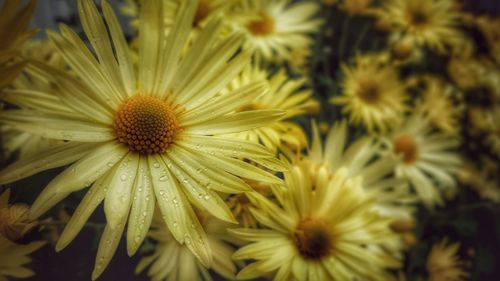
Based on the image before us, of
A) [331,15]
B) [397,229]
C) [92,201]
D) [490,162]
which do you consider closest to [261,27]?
[331,15]

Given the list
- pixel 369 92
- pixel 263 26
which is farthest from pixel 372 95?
pixel 263 26

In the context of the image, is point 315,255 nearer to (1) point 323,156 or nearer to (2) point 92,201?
(1) point 323,156

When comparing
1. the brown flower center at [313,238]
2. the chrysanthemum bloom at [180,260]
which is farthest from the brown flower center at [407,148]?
the chrysanthemum bloom at [180,260]

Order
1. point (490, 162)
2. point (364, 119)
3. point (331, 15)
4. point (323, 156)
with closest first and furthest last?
point (323, 156)
point (364, 119)
point (331, 15)
point (490, 162)

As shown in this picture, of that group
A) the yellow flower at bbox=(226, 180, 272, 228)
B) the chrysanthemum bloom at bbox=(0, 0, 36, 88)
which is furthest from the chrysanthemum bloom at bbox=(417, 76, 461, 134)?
the chrysanthemum bloom at bbox=(0, 0, 36, 88)

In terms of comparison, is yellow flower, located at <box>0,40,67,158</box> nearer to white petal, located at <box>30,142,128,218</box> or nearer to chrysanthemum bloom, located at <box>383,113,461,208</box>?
white petal, located at <box>30,142,128,218</box>

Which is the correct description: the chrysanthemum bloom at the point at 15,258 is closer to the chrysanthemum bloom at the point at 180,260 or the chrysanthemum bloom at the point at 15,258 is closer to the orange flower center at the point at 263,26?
the chrysanthemum bloom at the point at 180,260

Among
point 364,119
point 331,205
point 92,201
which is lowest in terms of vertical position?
point 92,201

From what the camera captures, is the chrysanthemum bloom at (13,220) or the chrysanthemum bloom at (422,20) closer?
the chrysanthemum bloom at (13,220)
